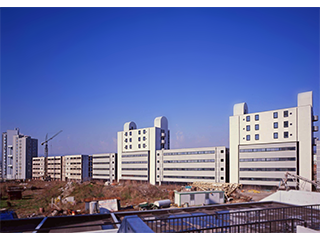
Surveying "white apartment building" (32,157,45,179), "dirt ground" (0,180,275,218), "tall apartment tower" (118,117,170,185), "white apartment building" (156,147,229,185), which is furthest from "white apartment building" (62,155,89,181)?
"dirt ground" (0,180,275,218)

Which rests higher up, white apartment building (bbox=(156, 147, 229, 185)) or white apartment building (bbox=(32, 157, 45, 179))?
white apartment building (bbox=(156, 147, 229, 185))

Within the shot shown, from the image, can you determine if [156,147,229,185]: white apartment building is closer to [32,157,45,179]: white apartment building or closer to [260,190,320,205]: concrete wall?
[260,190,320,205]: concrete wall

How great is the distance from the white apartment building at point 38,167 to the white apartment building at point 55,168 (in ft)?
6.82

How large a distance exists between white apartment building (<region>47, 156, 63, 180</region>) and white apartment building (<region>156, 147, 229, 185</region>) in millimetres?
25715

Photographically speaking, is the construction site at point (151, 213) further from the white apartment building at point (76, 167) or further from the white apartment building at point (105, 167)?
the white apartment building at point (76, 167)

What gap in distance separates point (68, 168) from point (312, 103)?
42.2 meters

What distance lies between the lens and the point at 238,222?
23.4 ft

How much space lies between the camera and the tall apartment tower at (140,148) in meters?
35.5

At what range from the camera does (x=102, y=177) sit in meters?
41.6

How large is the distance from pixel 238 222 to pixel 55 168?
51.0m

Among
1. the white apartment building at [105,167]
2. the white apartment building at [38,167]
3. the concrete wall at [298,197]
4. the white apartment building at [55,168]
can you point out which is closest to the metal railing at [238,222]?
the concrete wall at [298,197]

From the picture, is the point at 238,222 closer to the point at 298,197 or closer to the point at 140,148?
the point at 298,197

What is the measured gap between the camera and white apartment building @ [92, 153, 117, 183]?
40516 millimetres

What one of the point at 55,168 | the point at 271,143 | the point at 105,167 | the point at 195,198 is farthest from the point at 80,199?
the point at 55,168
